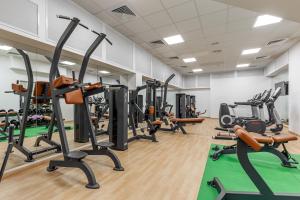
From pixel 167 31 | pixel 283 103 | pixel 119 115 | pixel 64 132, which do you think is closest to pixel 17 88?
pixel 64 132

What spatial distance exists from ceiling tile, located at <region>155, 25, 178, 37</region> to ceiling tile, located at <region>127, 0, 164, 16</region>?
926 mm

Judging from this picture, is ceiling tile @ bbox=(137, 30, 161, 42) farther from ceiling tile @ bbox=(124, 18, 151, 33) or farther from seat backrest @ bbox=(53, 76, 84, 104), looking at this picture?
seat backrest @ bbox=(53, 76, 84, 104)

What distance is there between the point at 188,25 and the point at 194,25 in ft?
0.54

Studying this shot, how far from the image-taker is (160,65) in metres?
8.30

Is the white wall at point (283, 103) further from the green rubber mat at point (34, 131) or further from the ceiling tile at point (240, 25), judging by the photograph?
the green rubber mat at point (34, 131)

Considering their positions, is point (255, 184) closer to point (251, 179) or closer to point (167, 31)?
point (251, 179)

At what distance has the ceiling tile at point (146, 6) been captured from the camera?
11.6 ft

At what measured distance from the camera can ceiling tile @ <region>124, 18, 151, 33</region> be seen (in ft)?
14.4

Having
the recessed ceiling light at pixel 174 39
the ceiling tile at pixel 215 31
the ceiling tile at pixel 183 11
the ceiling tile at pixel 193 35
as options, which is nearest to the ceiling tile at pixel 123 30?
the recessed ceiling light at pixel 174 39

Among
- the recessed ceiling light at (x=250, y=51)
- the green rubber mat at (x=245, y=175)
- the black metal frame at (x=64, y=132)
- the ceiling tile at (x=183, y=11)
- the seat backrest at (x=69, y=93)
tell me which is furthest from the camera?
the recessed ceiling light at (x=250, y=51)

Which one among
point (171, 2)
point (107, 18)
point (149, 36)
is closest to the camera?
point (171, 2)

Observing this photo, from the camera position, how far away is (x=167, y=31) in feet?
16.4

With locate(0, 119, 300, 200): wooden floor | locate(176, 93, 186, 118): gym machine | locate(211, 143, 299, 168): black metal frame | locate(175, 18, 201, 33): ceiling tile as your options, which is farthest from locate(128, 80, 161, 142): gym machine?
locate(176, 93, 186, 118): gym machine

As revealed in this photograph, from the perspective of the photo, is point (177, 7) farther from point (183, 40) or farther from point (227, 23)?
point (183, 40)
